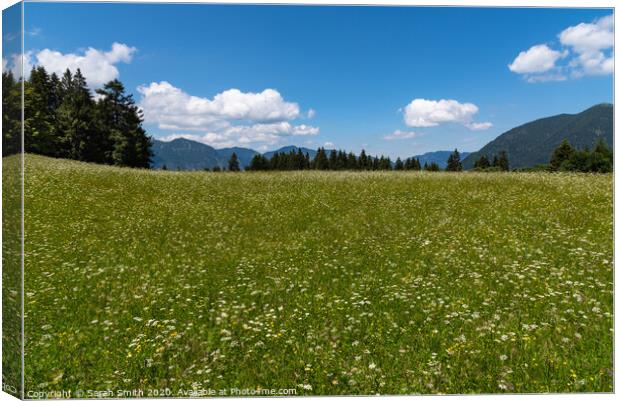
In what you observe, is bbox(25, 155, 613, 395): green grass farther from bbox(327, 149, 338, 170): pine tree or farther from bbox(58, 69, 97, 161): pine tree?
bbox(58, 69, 97, 161): pine tree

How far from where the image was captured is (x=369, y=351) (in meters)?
7.29

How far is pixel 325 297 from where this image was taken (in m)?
9.38

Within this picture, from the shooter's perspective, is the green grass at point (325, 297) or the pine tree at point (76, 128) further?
the pine tree at point (76, 128)

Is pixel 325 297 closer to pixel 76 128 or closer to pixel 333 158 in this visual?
pixel 333 158

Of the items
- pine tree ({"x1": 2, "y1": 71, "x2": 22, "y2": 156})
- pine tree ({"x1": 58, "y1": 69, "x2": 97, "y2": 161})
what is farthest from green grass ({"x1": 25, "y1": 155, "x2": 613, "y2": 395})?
pine tree ({"x1": 58, "y1": 69, "x2": 97, "y2": 161})

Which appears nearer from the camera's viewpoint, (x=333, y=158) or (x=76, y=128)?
(x=333, y=158)

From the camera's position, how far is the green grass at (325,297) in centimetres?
702

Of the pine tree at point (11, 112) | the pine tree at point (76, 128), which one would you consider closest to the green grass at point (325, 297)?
the pine tree at point (11, 112)

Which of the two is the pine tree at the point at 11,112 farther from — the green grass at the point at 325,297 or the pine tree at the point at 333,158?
the pine tree at the point at 333,158

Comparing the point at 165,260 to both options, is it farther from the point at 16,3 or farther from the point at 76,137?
the point at 76,137

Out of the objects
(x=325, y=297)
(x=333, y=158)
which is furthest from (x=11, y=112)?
(x=333, y=158)

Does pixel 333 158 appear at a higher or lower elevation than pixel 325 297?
higher

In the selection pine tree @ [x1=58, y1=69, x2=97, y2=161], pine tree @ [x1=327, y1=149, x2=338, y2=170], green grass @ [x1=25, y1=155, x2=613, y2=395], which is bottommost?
green grass @ [x1=25, y1=155, x2=613, y2=395]

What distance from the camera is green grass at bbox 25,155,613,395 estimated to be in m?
7.02
